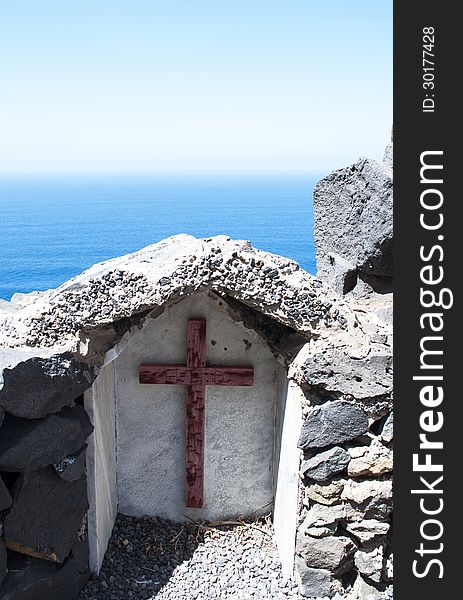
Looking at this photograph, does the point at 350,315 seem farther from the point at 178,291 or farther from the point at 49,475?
the point at 49,475

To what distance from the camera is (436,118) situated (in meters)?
3.29

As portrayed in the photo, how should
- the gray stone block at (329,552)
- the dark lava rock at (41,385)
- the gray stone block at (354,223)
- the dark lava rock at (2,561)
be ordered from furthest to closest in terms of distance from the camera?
the gray stone block at (354,223) < the gray stone block at (329,552) < the dark lava rock at (2,561) < the dark lava rock at (41,385)

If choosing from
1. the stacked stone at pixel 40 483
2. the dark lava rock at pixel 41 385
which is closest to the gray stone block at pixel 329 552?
the stacked stone at pixel 40 483

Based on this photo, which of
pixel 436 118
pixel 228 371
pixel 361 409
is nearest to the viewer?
pixel 436 118

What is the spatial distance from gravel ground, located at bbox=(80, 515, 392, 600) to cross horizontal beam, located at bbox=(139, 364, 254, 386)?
1208mm

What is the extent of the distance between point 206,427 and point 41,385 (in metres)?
1.77

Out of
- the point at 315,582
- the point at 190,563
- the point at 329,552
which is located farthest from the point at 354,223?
the point at 190,563

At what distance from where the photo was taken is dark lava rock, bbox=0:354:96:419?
3699mm

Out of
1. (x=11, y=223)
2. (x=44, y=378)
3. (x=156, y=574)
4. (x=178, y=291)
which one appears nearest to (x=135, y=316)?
(x=178, y=291)

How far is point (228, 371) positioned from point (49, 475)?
5.17ft

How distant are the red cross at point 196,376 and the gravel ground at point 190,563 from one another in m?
0.72

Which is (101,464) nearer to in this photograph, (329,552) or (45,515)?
(45,515)

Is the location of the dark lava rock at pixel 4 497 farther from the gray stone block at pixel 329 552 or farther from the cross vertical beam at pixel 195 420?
the gray stone block at pixel 329 552

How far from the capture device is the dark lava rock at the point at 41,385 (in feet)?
12.1
